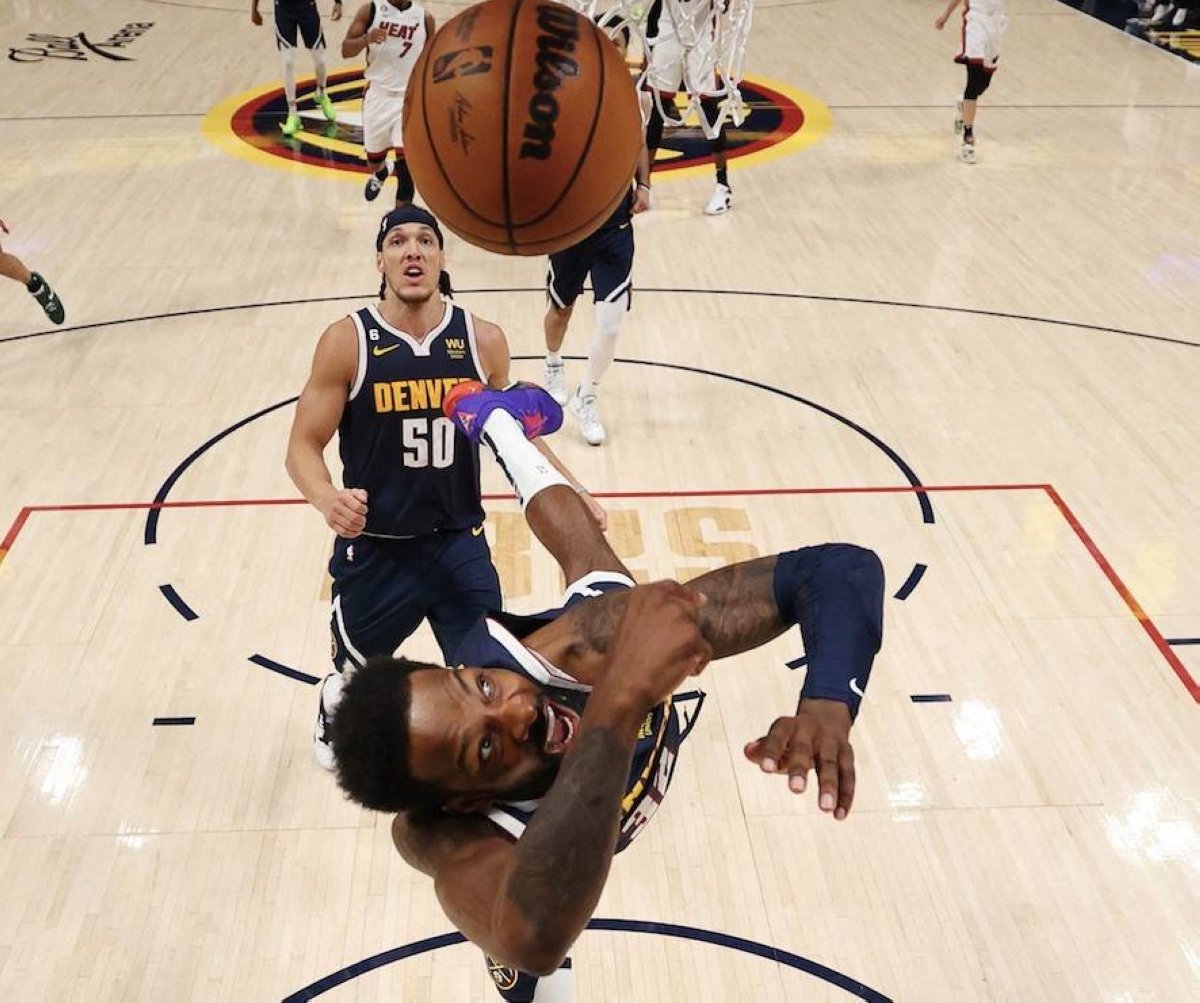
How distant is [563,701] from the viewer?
2.24 meters

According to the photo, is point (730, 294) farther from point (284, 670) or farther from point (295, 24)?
point (295, 24)

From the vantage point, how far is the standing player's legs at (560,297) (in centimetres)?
610

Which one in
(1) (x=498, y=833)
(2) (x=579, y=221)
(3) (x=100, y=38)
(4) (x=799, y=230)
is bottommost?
(3) (x=100, y=38)

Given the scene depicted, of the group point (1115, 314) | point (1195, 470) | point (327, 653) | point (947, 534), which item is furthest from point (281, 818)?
point (1115, 314)

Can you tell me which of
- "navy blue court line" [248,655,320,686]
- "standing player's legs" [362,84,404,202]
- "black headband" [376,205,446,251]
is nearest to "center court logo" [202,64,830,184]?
"standing player's legs" [362,84,404,202]

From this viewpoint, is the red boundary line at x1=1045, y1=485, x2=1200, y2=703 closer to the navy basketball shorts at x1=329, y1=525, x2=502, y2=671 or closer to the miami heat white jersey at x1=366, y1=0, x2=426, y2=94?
the navy basketball shorts at x1=329, y1=525, x2=502, y2=671

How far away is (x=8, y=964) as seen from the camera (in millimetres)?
3586

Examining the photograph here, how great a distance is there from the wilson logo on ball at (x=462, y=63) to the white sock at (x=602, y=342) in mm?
2777

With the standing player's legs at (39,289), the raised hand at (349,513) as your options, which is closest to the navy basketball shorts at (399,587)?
the raised hand at (349,513)

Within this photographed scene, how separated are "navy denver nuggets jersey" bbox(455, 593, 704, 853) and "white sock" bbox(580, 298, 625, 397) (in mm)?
3624

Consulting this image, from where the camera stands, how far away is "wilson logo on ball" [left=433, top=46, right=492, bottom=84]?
10.5 feet

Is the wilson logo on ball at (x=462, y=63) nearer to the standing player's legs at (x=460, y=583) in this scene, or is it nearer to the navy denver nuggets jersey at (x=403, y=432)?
the navy denver nuggets jersey at (x=403, y=432)

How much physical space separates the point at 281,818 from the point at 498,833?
2108 mm

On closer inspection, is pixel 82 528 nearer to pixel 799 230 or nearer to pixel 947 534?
pixel 947 534
